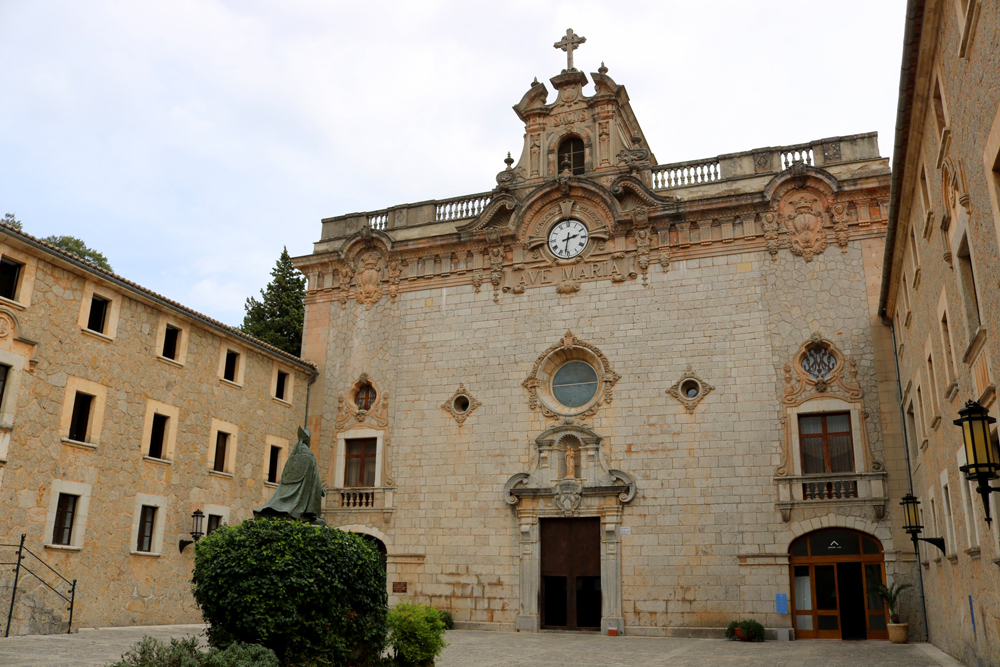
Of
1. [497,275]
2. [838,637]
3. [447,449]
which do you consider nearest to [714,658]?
[838,637]

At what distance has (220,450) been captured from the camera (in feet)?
75.0

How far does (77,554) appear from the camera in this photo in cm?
1802

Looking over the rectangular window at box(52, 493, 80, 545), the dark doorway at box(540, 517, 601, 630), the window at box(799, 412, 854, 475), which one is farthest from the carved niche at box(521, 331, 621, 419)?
the rectangular window at box(52, 493, 80, 545)

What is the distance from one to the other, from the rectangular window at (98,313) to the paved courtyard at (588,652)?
273 inches

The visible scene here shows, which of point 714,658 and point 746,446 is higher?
point 746,446

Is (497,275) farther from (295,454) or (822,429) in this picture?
(295,454)

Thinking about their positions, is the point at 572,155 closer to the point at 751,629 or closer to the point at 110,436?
the point at 751,629

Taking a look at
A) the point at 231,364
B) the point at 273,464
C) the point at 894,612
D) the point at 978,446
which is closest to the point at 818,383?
the point at 894,612

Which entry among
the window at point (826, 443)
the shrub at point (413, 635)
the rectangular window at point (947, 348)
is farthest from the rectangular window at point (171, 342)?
the rectangular window at point (947, 348)

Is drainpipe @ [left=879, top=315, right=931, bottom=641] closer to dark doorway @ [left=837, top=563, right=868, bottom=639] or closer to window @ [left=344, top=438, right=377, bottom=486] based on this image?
dark doorway @ [left=837, top=563, right=868, bottom=639]

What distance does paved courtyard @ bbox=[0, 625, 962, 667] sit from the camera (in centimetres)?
1351

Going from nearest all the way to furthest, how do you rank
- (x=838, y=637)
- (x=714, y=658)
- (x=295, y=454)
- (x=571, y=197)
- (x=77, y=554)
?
(x=295, y=454) → (x=714, y=658) → (x=77, y=554) → (x=838, y=637) → (x=571, y=197)

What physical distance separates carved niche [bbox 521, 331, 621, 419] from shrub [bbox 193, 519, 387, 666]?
13052 millimetres

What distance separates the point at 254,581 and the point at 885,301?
1602 centimetres
